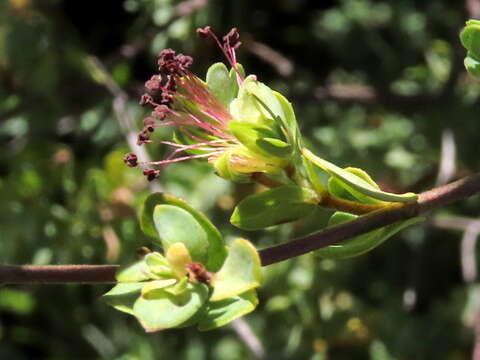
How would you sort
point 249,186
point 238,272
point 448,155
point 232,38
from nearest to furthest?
point 238,272 < point 232,38 < point 448,155 < point 249,186

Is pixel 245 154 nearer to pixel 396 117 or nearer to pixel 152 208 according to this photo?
pixel 152 208

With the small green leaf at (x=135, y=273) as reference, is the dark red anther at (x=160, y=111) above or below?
above

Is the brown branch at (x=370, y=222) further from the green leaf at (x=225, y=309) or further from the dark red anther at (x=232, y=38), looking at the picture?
the dark red anther at (x=232, y=38)

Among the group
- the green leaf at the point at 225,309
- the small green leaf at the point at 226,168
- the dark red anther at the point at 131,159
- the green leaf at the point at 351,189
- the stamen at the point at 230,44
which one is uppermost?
the stamen at the point at 230,44

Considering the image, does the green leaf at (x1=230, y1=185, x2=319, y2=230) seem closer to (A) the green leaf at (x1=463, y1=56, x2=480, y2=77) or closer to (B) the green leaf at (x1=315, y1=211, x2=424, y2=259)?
(B) the green leaf at (x1=315, y1=211, x2=424, y2=259)

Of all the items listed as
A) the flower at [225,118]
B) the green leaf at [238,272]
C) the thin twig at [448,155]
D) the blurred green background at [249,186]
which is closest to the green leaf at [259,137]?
the flower at [225,118]

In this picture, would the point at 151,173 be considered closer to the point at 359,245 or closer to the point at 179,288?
the point at 179,288

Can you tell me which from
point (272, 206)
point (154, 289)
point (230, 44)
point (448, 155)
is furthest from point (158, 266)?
point (448, 155)

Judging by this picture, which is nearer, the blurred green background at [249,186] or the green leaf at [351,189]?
the green leaf at [351,189]
